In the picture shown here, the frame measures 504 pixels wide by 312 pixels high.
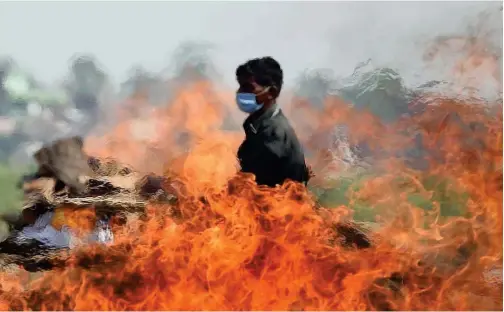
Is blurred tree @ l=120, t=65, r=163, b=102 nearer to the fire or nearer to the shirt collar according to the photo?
the fire

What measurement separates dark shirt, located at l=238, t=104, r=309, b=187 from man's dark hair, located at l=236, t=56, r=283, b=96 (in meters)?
0.11

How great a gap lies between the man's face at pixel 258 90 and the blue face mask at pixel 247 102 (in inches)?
0.6

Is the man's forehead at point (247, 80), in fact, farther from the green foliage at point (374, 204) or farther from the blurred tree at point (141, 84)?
the green foliage at point (374, 204)

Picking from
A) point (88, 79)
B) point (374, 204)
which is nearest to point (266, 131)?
point (374, 204)

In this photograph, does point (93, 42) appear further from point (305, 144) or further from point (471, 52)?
point (471, 52)

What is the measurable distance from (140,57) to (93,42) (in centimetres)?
21

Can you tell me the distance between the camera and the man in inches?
99.4

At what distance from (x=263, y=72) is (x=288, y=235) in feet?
2.32

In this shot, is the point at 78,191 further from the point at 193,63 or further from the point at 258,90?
the point at 258,90

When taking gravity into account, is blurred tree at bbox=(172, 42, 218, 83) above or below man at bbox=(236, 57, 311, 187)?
above

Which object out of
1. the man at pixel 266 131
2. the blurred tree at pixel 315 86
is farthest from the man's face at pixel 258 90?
the blurred tree at pixel 315 86

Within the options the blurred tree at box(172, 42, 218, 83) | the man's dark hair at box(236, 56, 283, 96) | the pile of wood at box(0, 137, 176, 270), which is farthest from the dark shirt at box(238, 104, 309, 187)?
the pile of wood at box(0, 137, 176, 270)

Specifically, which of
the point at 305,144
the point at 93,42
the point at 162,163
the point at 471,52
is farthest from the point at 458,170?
the point at 93,42

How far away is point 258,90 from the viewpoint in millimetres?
2559
